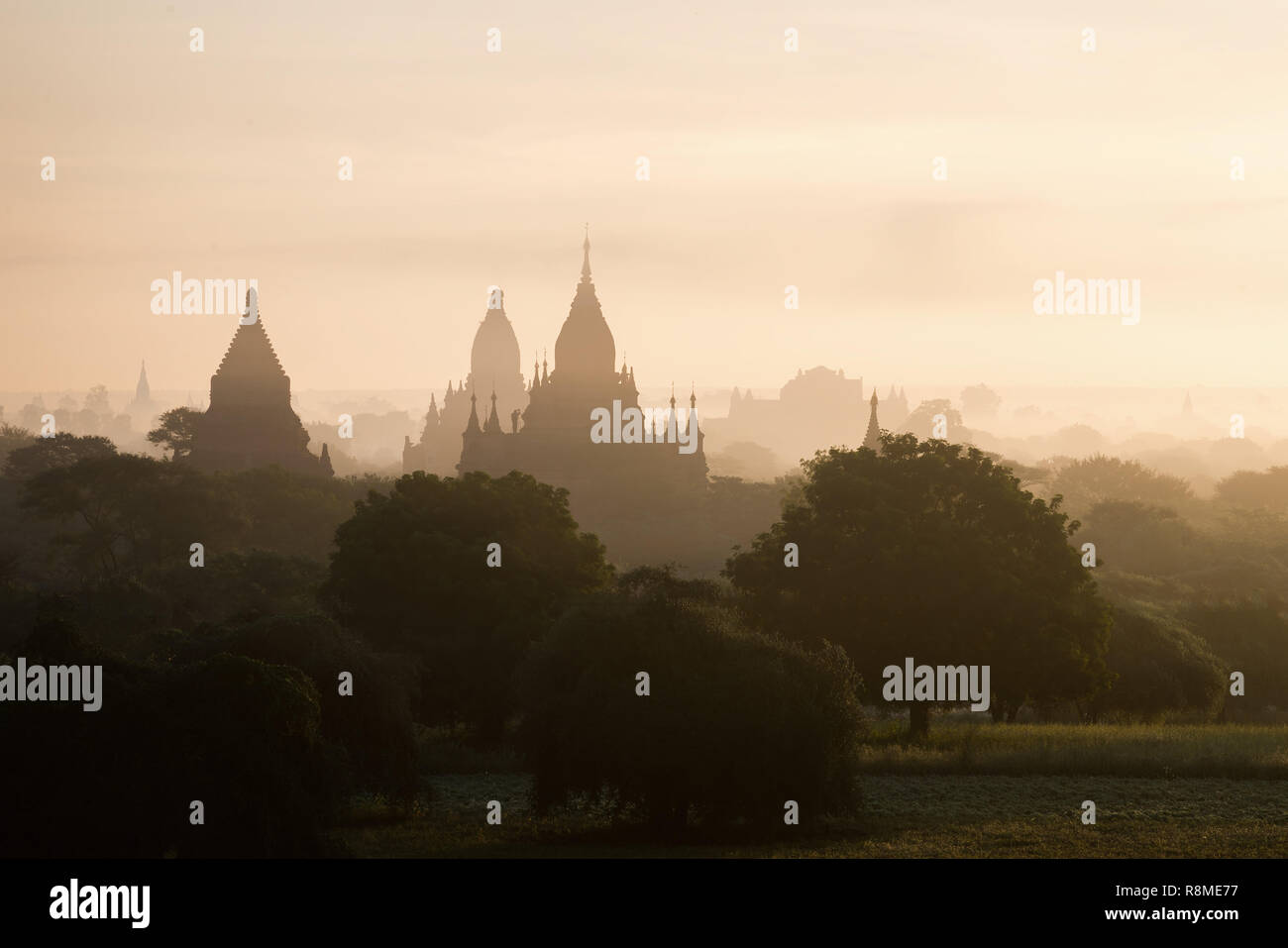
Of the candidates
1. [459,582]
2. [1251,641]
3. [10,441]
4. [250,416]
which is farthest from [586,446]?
[459,582]

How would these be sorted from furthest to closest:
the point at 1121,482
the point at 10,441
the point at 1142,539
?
the point at 10,441, the point at 1121,482, the point at 1142,539

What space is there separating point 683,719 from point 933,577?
15787mm

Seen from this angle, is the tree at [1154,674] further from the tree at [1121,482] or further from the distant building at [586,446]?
the tree at [1121,482]

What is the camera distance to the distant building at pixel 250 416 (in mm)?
117375

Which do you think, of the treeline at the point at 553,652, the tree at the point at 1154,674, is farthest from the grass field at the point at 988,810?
the tree at the point at 1154,674

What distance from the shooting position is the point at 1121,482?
13850 centimetres

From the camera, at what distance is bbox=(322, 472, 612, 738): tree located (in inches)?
1576

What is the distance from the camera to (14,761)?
2427 cm

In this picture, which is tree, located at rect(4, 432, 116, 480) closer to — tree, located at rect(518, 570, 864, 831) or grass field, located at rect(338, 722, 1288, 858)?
grass field, located at rect(338, 722, 1288, 858)

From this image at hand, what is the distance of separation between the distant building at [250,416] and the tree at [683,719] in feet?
298

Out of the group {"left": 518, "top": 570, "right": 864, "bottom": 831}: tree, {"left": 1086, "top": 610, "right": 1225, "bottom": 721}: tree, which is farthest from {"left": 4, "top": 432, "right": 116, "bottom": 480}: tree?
{"left": 518, "top": 570, "right": 864, "bottom": 831}: tree

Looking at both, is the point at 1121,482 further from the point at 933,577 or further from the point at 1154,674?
the point at 933,577

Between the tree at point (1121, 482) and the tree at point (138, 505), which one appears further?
the tree at point (1121, 482)
